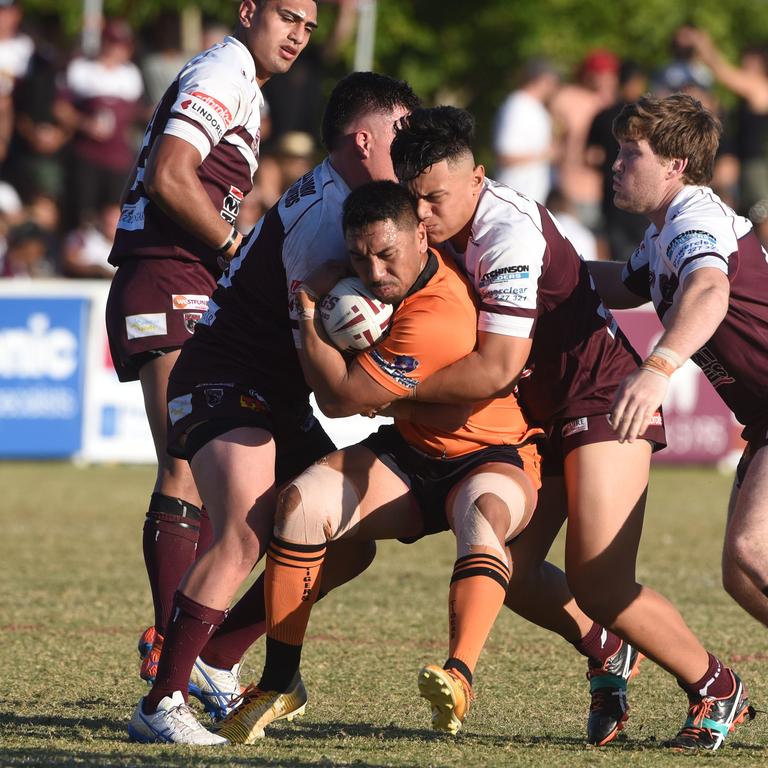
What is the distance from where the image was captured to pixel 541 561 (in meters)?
4.95

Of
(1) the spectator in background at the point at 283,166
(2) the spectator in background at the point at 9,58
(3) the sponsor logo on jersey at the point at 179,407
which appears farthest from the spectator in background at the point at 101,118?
(3) the sponsor logo on jersey at the point at 179,407

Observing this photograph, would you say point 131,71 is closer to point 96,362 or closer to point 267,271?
point 96,362

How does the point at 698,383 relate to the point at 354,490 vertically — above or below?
below

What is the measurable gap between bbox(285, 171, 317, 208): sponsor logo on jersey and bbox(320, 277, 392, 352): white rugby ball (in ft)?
1.10

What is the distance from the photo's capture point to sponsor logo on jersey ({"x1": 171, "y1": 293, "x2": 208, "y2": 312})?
5.53 m

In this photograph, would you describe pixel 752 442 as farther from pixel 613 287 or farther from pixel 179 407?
pixel 179 407

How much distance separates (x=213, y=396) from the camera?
4.66 meters

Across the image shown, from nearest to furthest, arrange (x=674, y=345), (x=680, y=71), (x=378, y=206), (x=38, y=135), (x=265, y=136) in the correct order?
(x=674, y=345) → (x=378, y=206) → (x=680, y=71) → (x=38, y=135) → (x=265, y=136)

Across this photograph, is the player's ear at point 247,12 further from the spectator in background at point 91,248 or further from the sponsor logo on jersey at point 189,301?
the spectator in background at point 91,248

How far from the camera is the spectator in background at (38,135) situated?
14.9m

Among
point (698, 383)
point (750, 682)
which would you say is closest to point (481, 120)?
point (698, 383)

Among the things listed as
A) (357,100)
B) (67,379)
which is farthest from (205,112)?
(67,379)

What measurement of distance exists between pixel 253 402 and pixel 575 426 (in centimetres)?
98

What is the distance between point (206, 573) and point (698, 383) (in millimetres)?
8849
